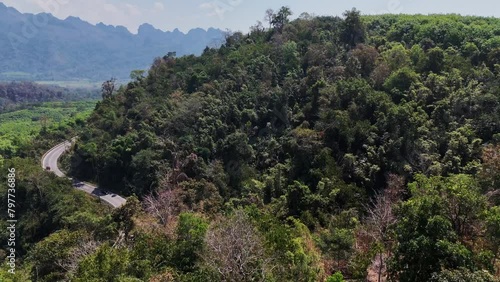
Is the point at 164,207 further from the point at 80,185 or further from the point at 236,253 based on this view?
the point at 80,185

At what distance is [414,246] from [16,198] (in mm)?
29916

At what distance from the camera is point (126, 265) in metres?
11.6

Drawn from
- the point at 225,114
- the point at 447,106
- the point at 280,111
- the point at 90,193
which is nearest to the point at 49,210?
the point at 90,193

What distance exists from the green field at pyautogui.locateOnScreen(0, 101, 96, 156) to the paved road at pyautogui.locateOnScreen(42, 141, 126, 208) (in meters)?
5.03

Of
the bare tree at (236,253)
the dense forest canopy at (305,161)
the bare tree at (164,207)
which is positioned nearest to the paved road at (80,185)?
the dense forest canopy at (305,161)

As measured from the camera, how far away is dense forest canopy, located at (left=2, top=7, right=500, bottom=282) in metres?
12.0

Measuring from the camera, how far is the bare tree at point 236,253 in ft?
37.2

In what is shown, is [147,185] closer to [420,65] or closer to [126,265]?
[126,265]

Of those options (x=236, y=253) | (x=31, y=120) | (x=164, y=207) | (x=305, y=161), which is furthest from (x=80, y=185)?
(x=31, y=120)

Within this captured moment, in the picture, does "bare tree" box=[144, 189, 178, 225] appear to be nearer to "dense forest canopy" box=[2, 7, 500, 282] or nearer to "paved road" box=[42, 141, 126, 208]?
"dense forest canopy" box=[2, 7, 500, 282]

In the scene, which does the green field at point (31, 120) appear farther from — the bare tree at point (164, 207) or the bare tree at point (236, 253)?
the bare tree at point (236, 253)

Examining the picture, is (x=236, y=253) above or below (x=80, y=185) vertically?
above

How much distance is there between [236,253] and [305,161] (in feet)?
54.9

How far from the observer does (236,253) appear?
12.0 m
